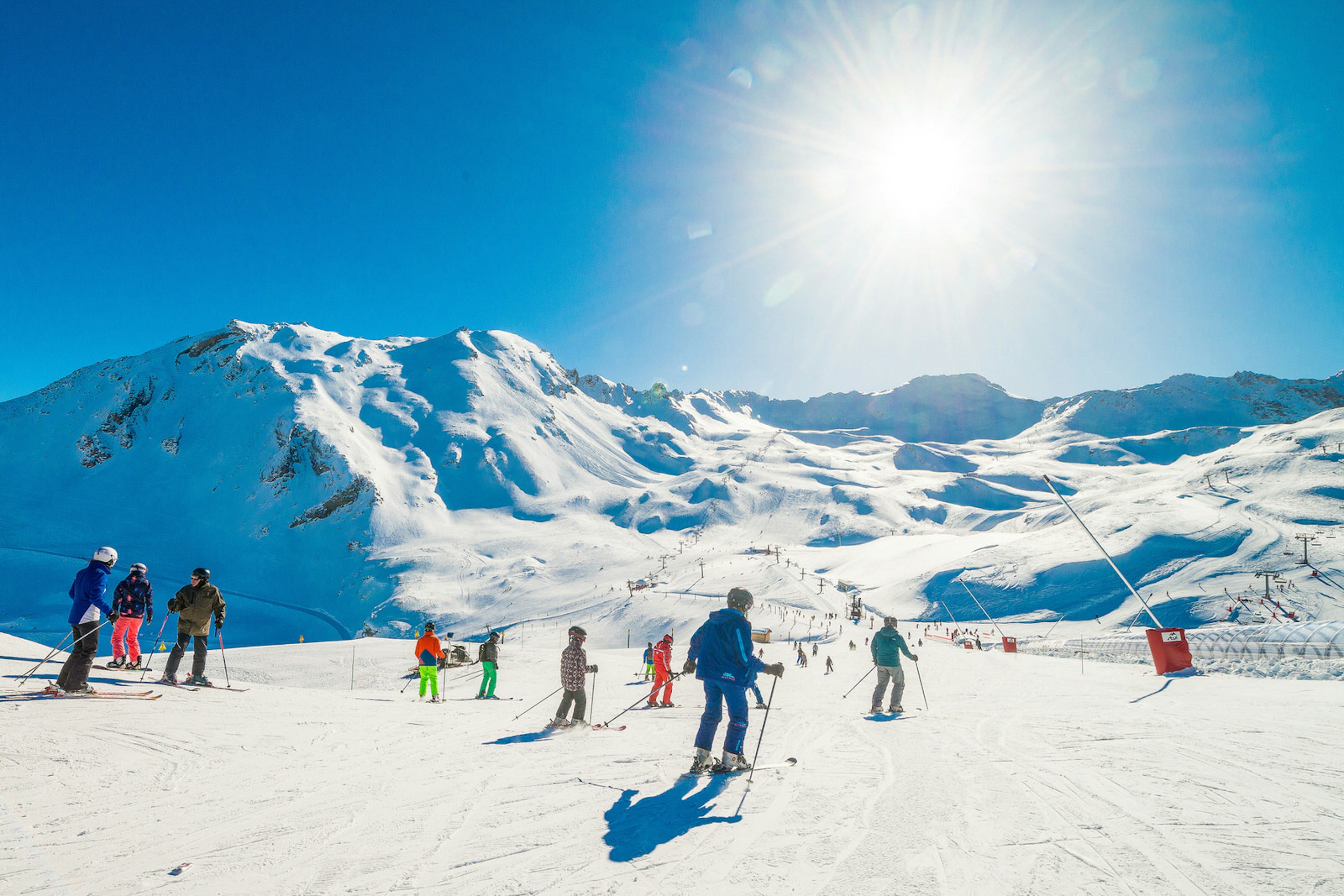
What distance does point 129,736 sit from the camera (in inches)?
268

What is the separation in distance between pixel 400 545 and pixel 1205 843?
108424mm

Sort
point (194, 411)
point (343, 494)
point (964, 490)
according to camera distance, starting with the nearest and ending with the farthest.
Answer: point (343, 494), point (194, 411), point (964, 490)

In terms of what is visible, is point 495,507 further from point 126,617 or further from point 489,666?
point 126,617

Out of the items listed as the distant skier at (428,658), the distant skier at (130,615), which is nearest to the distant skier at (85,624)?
the distant skier at (130,615)

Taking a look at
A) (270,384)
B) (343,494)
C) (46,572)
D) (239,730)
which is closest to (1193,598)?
(239,730)

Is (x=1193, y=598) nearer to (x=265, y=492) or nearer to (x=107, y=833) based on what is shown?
(x=107, y=833)

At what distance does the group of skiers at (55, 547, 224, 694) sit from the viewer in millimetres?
8820

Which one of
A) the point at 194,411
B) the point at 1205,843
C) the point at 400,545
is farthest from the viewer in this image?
the point at 194,411

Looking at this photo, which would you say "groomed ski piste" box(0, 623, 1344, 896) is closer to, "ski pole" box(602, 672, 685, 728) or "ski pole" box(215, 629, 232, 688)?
"ski pole" box(602, 672, 685, 728)

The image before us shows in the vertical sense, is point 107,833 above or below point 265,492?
below

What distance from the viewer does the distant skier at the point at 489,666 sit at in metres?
14.2

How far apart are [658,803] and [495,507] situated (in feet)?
405

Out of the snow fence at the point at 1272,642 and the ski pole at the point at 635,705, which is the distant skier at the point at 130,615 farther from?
the snow fence at the point at 1272,642

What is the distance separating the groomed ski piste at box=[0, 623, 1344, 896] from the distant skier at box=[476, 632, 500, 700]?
14.0ft
